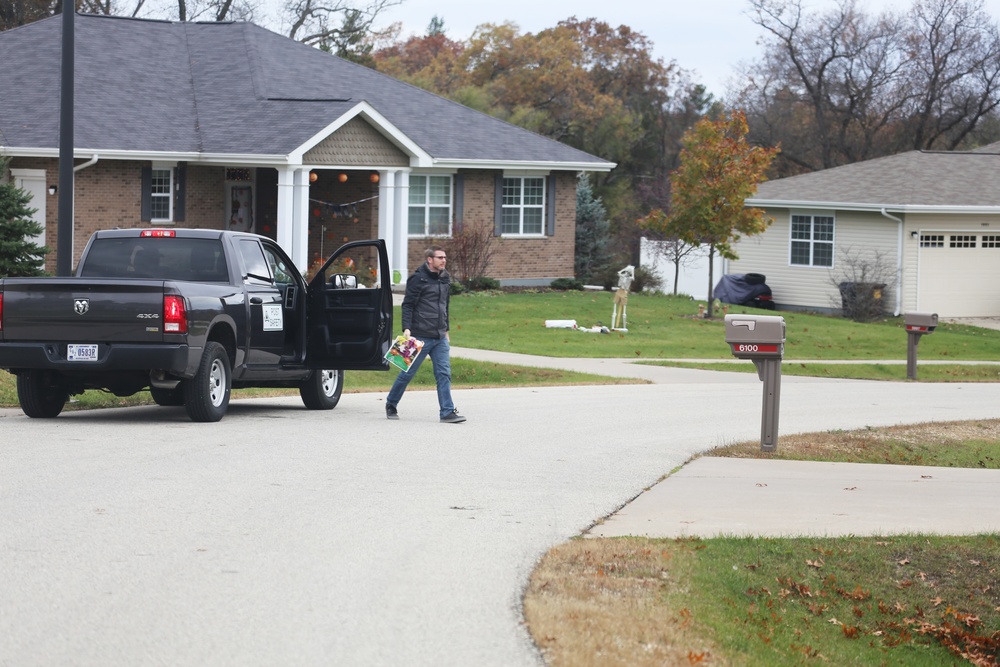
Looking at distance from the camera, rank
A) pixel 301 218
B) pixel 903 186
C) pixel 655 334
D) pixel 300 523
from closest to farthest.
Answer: pixel 300 523
pixel 655 334
pixel 301 218
pixel 903 186

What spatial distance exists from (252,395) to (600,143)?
161ft

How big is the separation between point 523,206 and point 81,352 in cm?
2510

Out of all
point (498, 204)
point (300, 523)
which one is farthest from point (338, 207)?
point (300, 523)

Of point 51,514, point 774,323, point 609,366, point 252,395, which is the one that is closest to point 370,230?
point 609,366

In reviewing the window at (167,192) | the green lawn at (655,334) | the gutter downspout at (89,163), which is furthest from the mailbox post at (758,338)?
the window at (167,192)

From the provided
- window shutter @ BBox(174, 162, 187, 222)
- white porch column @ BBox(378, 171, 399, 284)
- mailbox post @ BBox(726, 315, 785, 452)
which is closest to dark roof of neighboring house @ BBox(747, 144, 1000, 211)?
white porch column @ BBox(378, 171, 399, 284)

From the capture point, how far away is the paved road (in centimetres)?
607

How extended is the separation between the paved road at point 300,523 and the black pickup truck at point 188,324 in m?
0.41

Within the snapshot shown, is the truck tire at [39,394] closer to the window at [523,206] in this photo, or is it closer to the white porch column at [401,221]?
the white porch column at [401,221]

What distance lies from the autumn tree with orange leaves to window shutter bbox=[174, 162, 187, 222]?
10.8m

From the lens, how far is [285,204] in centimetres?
3108

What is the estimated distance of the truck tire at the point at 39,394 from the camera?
1323 cm

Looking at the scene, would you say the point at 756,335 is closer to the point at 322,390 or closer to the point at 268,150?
the point at 322,390

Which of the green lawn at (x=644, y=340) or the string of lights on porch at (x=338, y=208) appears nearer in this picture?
A: the green lawn at (x=644, y=340)
